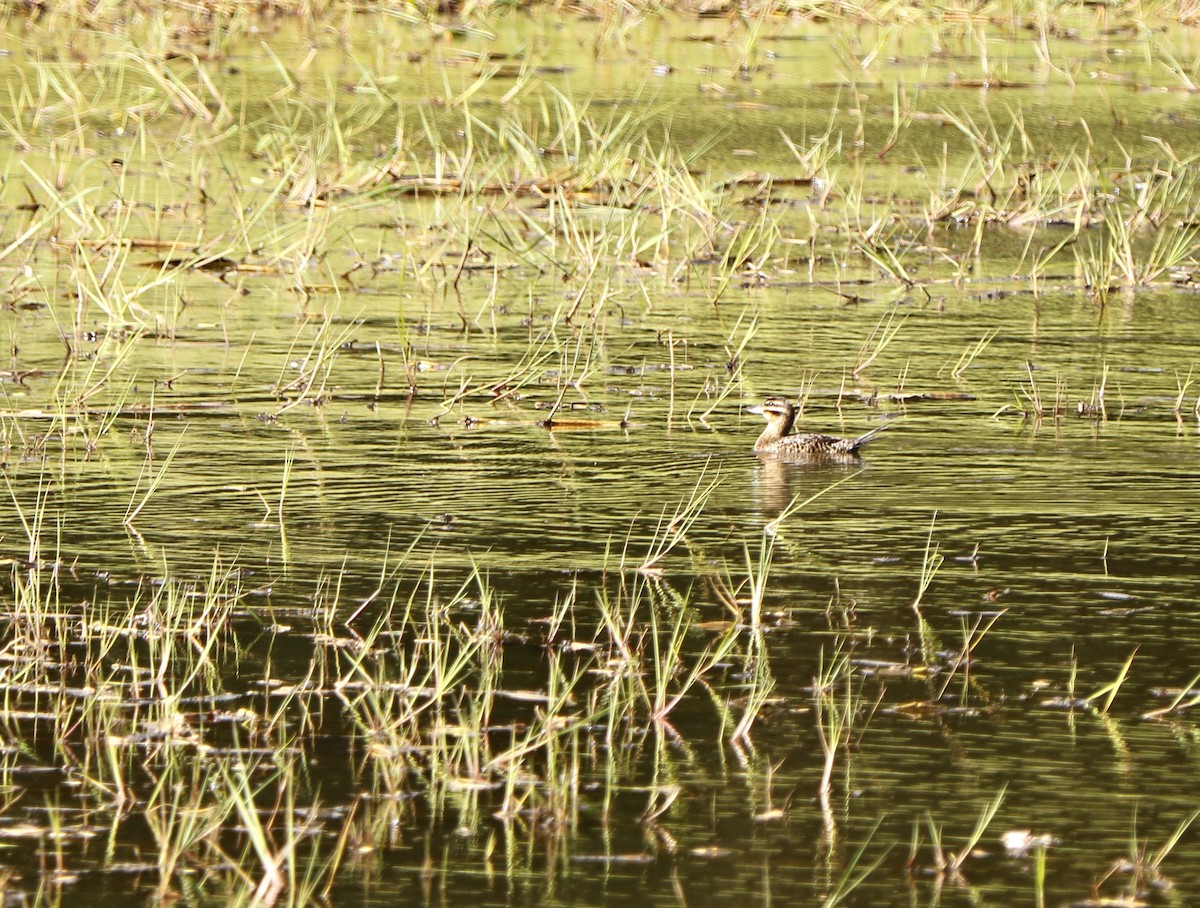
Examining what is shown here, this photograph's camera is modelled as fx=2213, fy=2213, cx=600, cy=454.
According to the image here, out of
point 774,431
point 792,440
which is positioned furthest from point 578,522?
point 774,431

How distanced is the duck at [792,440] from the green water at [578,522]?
0.07 meters

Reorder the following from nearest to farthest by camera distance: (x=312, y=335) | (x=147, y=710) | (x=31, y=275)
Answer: (x=147, y=710), (x=312, y=335), (x=31, y=275)

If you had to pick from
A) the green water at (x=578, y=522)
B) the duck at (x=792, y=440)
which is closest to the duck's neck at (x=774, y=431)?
the duck at (x=792, y=440)

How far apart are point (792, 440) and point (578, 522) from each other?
1112mm

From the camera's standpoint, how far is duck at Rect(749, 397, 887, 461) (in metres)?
7.64

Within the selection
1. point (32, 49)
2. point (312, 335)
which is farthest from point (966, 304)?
point (32, 49)

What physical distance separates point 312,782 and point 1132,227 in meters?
8.23

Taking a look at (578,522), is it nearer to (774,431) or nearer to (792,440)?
(792,440)

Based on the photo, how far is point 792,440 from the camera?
7.68 metres

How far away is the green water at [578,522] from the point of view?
4.41 metres

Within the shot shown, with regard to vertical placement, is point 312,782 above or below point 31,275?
below

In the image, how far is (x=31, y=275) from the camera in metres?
10.4

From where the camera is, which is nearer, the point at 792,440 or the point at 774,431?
the point at 792,440

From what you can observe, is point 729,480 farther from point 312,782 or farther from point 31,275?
point 31,275
